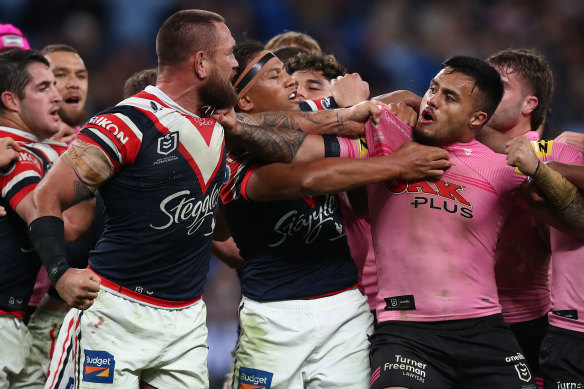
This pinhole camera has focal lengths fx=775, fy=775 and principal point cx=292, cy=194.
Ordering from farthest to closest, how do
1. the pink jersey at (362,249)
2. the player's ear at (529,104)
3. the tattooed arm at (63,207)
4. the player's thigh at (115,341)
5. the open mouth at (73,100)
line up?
the open mouth at (73,100) → the player's ear at (529,104) → the pink jersey at (362,249) → the player's thigh at (115,341) → the tattooed arm at (63,207)

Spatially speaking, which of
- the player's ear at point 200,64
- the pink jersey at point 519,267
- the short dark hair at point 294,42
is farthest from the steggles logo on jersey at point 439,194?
the short dark hair at point 294,42

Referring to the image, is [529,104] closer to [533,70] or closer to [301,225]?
[533,70]

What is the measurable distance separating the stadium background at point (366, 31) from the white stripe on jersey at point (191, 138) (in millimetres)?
5775

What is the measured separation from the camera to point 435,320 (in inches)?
145

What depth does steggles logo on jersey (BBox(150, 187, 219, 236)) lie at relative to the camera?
3.58 meters

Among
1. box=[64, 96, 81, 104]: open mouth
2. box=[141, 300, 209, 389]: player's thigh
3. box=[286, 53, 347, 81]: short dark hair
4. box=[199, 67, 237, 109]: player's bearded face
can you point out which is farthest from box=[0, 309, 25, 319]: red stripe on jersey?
box=[286, 53, 347, 81]: short dark hair

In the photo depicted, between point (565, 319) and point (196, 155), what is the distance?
213 centimetres

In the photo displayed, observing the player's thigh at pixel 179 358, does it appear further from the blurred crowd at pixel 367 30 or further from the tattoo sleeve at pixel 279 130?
the blurred crowd at pixel 367 30

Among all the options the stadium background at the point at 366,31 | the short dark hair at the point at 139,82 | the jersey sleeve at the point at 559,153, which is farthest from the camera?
the stadium background at the point at 366,31

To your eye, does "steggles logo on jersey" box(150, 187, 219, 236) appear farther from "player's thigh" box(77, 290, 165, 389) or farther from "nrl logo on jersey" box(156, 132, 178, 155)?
"player's thigh" box(77, 290, 165, 389)

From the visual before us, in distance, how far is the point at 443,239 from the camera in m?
3.75

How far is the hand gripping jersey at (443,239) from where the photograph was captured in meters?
3.71

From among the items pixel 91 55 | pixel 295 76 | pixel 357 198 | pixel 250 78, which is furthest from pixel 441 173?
pixel 91 55

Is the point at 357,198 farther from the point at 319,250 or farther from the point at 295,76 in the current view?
the point at 295,76
